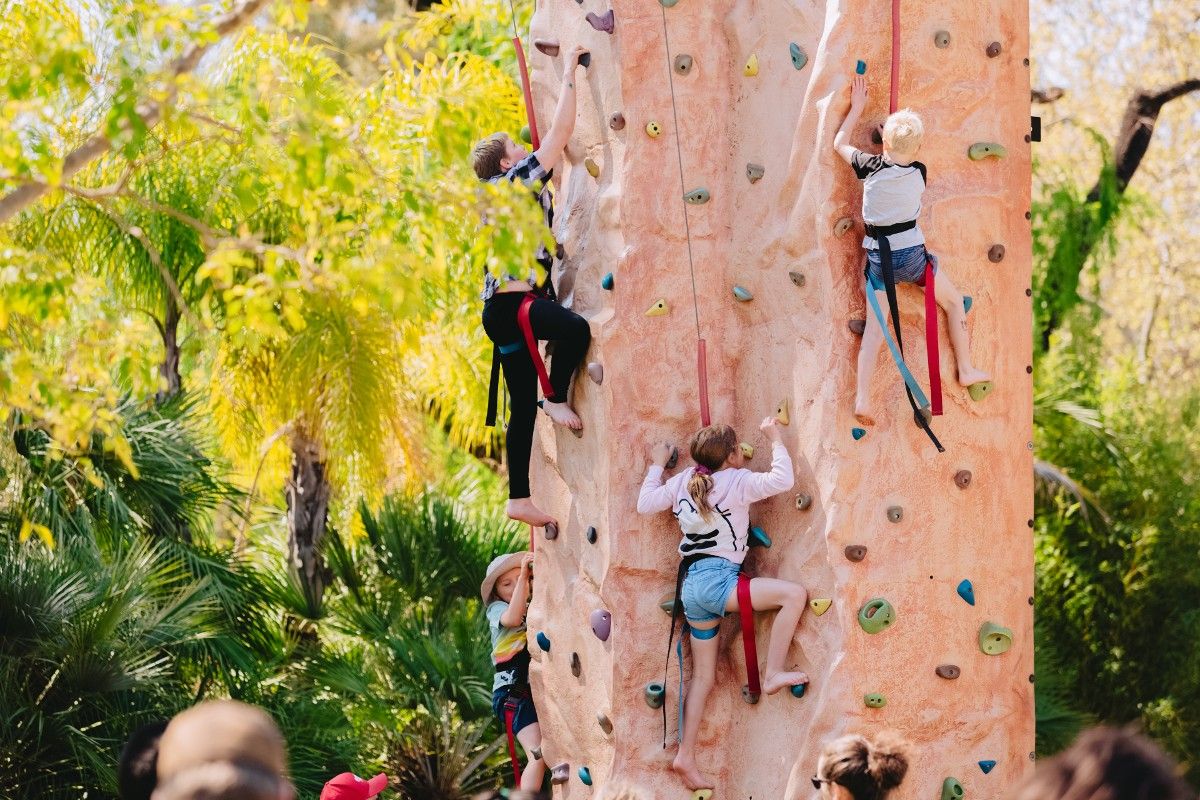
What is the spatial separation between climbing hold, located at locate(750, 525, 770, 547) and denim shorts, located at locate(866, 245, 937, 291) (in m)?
1.23

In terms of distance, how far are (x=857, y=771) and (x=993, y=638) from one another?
290 cm

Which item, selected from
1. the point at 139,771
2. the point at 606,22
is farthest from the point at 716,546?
the point at 139,771

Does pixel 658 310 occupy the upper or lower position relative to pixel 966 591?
upper

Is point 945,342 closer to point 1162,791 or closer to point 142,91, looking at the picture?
point 142,91

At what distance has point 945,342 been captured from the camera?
6496 mm

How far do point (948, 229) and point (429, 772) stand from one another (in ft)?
14.9

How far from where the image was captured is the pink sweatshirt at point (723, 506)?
21.3 ft

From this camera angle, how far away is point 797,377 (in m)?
6.61

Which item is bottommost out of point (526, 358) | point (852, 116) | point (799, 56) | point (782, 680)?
point (782, 680)

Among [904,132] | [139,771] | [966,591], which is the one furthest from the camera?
[966,591]

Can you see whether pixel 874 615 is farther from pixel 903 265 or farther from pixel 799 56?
pixel 799 56

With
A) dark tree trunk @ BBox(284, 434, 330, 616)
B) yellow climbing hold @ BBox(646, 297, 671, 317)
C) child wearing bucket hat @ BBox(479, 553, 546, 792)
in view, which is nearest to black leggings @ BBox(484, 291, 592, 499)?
yellow climbing hold @ BBox(646, 297, 671, 317)

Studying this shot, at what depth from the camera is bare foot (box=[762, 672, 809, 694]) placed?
6.43 m

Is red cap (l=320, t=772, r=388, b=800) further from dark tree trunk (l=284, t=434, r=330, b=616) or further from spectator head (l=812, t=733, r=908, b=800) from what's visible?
dark tree trunk (l=284, t=434, r=330, b=616)
